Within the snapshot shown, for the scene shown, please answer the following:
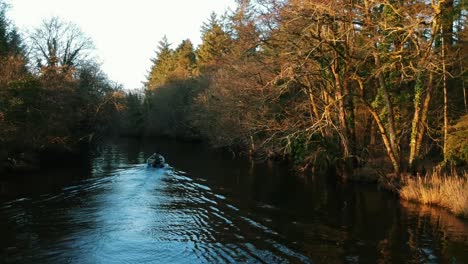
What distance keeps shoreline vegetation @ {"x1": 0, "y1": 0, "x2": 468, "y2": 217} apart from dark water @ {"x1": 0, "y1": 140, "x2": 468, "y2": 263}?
8.08 ft

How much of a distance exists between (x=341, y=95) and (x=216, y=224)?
1196 centimetres

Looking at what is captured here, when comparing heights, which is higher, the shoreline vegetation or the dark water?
the shoreline vegetation

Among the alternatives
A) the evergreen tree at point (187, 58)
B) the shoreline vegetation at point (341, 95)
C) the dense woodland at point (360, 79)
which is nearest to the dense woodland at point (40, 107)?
the shoreline vegetation at point (341, 95)

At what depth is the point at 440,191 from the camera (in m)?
16.5

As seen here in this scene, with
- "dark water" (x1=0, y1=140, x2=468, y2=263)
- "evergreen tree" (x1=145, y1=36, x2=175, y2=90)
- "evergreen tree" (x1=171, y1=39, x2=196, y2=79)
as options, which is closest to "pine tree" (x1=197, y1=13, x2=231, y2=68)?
"evergreen tree" (x1=171, y1=39, x2=196, y2=79)

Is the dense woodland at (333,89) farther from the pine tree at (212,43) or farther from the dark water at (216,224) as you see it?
the pine tree at (212,43)

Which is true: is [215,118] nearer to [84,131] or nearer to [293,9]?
[84,131]

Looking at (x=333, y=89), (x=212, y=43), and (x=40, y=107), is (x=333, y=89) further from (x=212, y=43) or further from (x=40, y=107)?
(x=212, y=43)

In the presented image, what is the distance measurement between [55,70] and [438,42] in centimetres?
2628

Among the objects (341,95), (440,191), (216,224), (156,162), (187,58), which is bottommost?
(216,224)

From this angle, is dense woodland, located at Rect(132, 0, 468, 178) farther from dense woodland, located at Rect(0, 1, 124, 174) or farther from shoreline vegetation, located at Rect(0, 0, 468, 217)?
dense woodland, located at Rect(0, 1, 124, 174)

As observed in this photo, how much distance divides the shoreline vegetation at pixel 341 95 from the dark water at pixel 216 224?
2.46 meters

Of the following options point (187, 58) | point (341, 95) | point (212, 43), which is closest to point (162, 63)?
point (187, 58)

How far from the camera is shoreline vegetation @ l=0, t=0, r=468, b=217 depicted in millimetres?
18625
